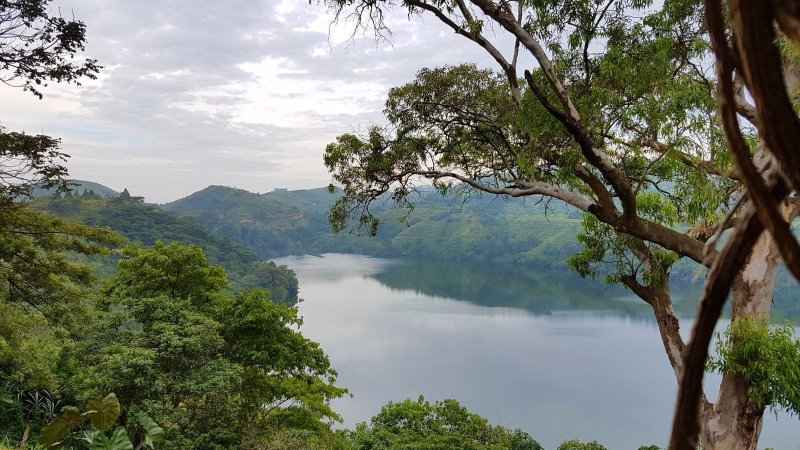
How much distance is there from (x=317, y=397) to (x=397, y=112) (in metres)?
5.18

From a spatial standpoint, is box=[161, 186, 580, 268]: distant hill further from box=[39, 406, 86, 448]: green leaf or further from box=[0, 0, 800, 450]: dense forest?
box=[39, 406, 86, 448]: green leaf

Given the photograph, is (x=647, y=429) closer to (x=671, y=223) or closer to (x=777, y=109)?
(x=671, y=223)

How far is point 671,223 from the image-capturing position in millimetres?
5684

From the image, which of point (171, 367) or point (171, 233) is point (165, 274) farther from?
point (171, 233)

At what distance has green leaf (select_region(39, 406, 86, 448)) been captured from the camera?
17.1ft

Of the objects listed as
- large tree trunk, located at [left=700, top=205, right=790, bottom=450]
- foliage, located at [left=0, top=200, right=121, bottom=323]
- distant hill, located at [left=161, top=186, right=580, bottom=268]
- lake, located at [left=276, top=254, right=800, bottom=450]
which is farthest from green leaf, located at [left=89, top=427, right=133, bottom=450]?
distant hill, located at [left=161, top=186, right=580, bottom=268]

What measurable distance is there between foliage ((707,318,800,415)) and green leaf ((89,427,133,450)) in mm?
5663

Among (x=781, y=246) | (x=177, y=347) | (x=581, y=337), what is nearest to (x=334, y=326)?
(x=581, y=337)

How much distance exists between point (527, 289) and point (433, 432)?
43.9m

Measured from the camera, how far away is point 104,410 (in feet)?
18.4

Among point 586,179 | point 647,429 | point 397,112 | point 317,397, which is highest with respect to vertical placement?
point 397,112

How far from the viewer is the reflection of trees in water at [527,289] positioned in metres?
41.4

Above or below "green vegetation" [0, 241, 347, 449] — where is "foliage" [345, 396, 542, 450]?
below

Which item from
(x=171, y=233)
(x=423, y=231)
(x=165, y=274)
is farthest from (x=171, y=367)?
(x=423, y=231)
